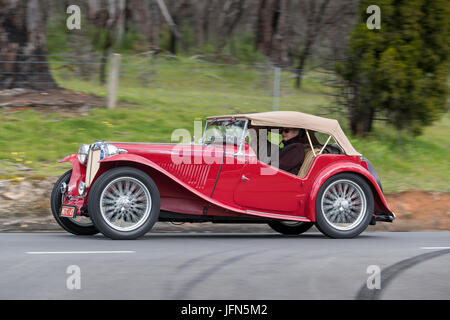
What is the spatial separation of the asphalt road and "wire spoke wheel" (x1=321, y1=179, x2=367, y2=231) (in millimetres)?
325

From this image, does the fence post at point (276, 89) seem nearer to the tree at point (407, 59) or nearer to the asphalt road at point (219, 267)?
the tree at point (407, 59)

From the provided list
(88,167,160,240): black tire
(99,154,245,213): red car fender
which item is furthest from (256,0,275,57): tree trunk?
(88,167,160,240): black tire

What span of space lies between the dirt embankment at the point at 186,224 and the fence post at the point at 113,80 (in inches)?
196

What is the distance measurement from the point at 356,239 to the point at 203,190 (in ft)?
7.18

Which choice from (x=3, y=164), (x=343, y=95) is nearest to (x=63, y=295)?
(x=3, y=164)

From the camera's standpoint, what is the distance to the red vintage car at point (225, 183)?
7980 millimetres

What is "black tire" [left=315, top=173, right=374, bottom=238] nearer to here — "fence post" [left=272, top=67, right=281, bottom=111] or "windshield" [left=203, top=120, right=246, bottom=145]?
"windshield" [left=203, top=120, right=246, bottom=145]

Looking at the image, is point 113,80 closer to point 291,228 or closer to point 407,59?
point 407,59

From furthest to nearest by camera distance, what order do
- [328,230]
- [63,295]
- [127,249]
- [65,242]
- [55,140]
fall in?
[55,140], [328,230], [65,242], [127,249], [63,295]

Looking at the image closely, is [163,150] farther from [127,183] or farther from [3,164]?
[3,164]

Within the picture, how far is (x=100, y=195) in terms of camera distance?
7773mm

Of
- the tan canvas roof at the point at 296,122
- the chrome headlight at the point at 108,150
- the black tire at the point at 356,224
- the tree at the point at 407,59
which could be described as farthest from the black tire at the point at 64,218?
the tree at the point at 407,59

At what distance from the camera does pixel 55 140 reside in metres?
13.3

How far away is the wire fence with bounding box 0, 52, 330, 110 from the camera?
1555cm
